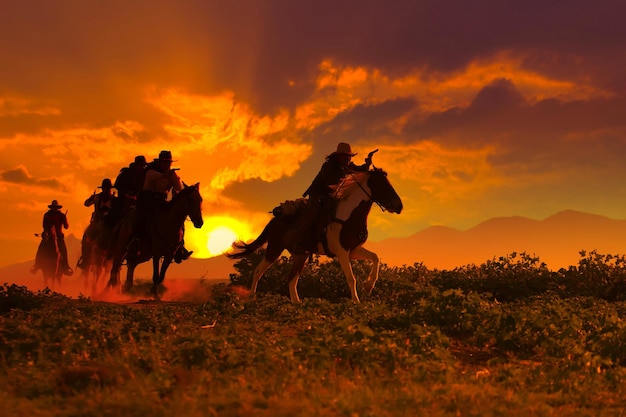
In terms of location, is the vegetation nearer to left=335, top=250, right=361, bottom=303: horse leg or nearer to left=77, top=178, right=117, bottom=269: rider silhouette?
left=335, top=250, right=361, bottom=303: horse leg

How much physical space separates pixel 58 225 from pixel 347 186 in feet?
44.9

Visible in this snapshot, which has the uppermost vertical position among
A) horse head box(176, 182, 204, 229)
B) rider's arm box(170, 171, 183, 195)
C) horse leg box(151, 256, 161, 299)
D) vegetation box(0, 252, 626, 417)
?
rider's arm box(170, 171, 183, 195)

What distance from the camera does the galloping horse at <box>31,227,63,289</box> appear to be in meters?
24.9

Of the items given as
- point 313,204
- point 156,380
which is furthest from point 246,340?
point 313,204

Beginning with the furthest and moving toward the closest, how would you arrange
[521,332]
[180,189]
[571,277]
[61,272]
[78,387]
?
1. [61,272]
2. [571,277]
3. [180,189]
4. [521,332]
5. [78,387]

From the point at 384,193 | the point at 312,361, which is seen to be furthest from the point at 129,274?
the point at 312,361

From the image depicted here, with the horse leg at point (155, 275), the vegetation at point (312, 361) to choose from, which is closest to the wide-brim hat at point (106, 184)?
the horse leg at point (155, 275)

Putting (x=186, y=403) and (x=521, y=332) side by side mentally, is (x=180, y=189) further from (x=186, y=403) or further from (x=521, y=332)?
(x=186, y=403)

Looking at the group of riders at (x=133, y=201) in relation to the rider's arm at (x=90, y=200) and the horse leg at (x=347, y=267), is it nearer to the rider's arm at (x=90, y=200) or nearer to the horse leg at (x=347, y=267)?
the rider's arm at (x=90, y=200)

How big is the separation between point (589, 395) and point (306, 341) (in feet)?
11.6

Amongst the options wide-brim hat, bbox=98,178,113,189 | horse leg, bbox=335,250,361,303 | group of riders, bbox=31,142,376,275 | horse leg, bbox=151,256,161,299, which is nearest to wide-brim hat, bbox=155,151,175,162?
group of riders, bbox=31,142,376,275

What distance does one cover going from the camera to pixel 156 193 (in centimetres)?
1769

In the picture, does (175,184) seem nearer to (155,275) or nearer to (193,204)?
(193,204)

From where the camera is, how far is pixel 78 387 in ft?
24.6
